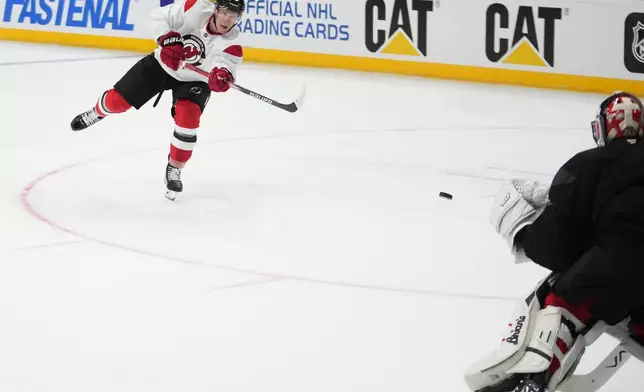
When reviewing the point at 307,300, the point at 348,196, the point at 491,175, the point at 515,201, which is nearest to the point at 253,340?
the point at 307,300

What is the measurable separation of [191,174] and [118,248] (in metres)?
1.37

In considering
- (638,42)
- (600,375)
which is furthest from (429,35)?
(600,375)

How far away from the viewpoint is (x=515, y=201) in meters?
2.56

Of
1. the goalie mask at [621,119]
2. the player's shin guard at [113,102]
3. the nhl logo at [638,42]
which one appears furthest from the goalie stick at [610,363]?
the nhl logo at [638,42]

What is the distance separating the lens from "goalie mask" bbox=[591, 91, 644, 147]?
2.49m

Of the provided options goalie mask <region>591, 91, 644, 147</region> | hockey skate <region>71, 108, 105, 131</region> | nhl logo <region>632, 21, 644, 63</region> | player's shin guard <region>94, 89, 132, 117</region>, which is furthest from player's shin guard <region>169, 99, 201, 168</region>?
nhl logo <region>632, 21, 644, 63</region>

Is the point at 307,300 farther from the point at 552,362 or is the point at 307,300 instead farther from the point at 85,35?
the point at 85,35

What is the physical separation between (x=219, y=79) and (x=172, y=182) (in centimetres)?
50

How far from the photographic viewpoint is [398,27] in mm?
8133

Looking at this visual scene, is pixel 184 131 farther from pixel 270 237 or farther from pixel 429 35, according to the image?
pixel 429 35

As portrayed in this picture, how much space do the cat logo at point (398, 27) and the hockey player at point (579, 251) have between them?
5636 mm

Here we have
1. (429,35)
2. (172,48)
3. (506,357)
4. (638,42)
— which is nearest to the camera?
(506,357)

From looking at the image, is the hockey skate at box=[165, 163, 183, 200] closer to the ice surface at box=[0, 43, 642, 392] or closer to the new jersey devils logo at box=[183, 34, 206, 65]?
the ice surface at box=[0, 43, 642, 392]

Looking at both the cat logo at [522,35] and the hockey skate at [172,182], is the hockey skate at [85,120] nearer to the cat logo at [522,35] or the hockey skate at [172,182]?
the hockey skate at [172,182]
